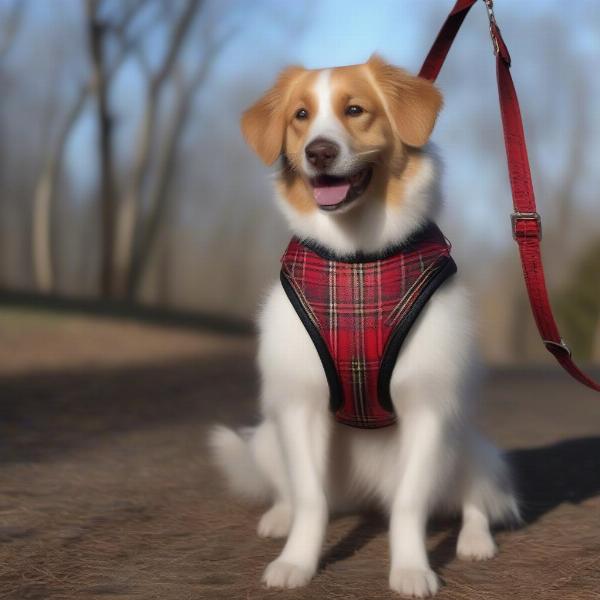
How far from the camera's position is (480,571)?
2.41m

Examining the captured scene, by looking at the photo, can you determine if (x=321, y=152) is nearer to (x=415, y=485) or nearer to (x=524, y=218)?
(x=524, y=218)

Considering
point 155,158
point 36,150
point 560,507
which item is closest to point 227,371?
point 560,507

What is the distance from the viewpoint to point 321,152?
227 centimetres

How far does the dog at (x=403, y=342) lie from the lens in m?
2.32

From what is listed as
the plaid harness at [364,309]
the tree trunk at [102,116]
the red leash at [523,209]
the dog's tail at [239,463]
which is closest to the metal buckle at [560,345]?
the red leash at [523,209]

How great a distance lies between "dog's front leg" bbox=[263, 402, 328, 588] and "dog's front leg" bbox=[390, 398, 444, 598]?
0.69ft

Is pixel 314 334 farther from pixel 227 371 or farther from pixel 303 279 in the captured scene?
pixel 227 371

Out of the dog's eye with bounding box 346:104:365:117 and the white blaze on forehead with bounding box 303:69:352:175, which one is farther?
the dog's eye with bounding box 346:104:365:117

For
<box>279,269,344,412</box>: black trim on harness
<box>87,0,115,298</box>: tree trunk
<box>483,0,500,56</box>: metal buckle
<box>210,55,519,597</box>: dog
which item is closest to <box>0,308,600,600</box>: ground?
<box>210,55,519,597</box>: dog

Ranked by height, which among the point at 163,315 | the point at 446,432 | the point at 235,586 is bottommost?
the point at 163,315

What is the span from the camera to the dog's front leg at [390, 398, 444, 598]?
89.8 inches

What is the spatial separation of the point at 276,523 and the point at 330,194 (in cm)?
109

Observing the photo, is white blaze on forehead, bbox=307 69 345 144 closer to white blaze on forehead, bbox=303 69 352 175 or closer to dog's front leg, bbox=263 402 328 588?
white blaze on forehead, bbox=303 69 352 175

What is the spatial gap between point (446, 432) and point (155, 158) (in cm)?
1352
